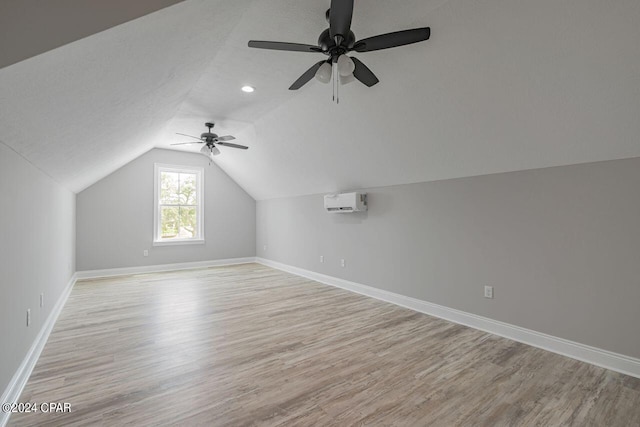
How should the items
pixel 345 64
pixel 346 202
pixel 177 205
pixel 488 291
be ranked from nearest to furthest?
1. pixel 345 64
2. pixel 488 291
3. pixel 346 202
4. pixel 177 205

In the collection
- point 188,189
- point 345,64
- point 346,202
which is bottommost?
point 346,202

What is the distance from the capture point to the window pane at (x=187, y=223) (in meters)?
7.00

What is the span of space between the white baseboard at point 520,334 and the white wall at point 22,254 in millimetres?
3791

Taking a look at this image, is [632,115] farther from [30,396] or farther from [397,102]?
[30,396]

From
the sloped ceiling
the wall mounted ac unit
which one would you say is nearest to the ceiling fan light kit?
the sloped ceiling

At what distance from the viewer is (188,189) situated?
709 cm

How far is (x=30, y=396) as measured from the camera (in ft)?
6.46

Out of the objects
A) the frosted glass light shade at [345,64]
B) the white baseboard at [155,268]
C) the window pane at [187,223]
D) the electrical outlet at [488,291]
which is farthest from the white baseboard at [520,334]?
the window pane at [187,223]

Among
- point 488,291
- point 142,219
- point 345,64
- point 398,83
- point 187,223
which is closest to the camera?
point 345,64

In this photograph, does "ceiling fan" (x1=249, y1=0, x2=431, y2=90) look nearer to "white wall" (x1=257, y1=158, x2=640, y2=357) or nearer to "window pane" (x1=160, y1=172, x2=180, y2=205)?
"white wall" (x1=257, y1=158, x2=640, y2=357)

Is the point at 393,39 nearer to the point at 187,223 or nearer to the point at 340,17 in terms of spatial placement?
the point at 340,17

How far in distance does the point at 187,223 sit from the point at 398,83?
235 inches

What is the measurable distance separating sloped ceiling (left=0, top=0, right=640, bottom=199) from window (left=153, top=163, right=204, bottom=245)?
3232mm

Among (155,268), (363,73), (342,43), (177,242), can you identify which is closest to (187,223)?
(177,242)
